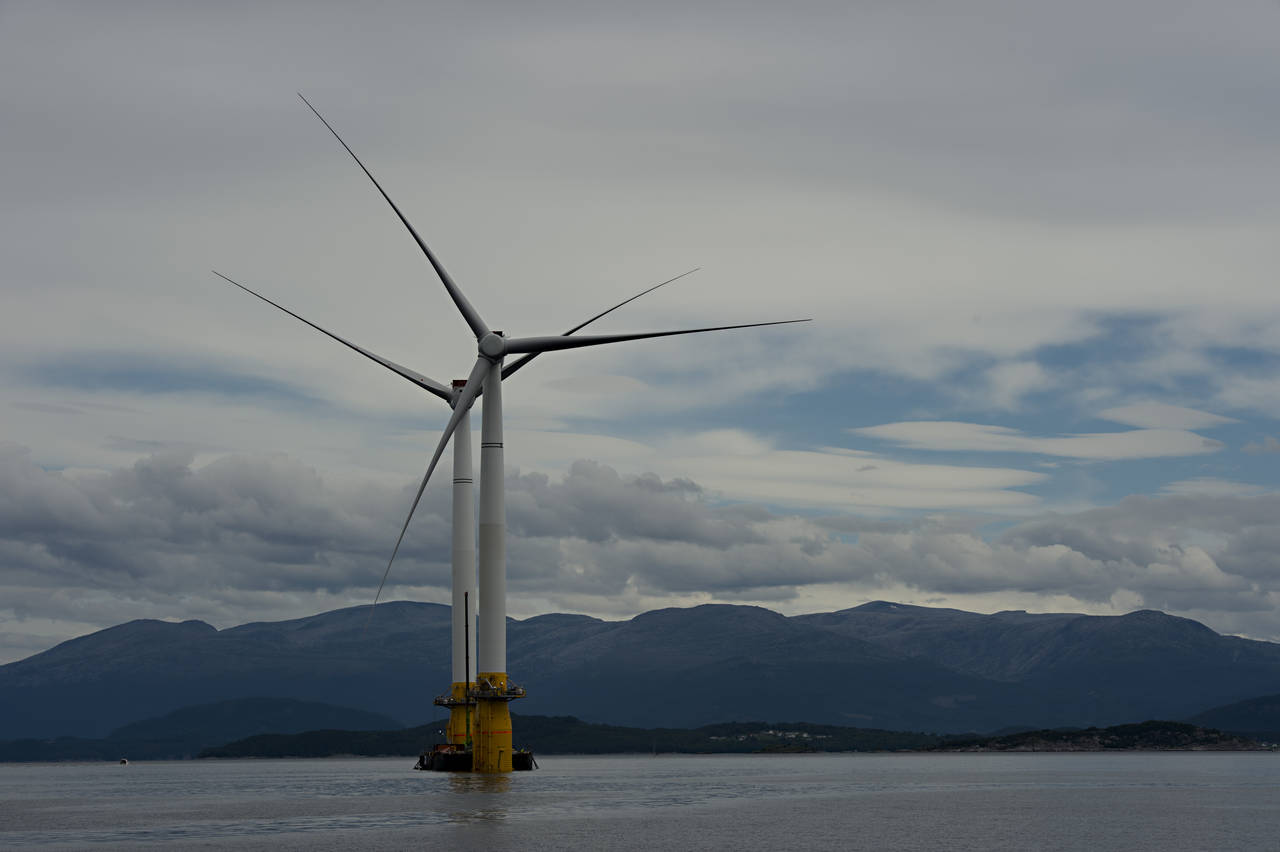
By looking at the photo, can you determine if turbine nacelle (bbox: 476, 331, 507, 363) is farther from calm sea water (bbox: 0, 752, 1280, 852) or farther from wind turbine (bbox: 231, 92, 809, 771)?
calm sea water (bbox: 0, 752, 1280, 852)

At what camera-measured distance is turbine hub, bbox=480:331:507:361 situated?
589ft

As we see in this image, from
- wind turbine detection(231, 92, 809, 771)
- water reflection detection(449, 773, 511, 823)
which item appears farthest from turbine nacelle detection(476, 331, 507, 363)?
water reflection detection(449, 773, 511, 823)

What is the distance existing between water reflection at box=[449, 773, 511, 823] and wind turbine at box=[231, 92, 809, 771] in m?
3.67

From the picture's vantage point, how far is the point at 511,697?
174m

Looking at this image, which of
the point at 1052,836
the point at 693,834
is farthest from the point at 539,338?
the point at 1052,836

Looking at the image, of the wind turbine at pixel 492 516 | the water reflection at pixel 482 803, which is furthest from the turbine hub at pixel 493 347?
the water reflection at pixel 482 803

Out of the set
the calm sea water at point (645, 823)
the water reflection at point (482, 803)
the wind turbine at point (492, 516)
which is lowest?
the calm sea water at point (645, 823)

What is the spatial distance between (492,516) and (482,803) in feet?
113

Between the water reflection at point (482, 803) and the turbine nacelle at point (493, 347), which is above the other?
the turbine nacelle at point (493, 347)

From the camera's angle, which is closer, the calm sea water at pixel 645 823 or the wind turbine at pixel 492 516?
the calm sea water at pixel 645 823

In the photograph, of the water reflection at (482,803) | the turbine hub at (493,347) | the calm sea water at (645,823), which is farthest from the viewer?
the turbine hub at (493,347)

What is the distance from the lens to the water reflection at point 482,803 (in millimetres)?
144375

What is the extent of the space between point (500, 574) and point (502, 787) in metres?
30.9

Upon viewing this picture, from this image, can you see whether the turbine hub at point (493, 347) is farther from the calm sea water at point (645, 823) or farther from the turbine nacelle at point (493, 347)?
the calm sea water at point (645, 823)
